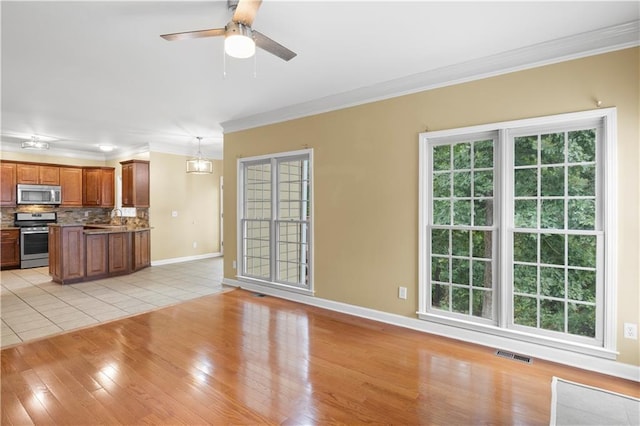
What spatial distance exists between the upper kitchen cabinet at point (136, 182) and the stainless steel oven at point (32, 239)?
201 centimetres

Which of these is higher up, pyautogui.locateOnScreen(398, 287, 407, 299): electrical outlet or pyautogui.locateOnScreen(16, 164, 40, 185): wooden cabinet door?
pyautogui.locateOnScreen(16, 164, 40, 185): wooden cabinet door

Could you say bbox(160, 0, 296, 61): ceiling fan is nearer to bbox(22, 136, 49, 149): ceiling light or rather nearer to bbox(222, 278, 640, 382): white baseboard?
bbox(222, 278, 640, 382): white baseboard

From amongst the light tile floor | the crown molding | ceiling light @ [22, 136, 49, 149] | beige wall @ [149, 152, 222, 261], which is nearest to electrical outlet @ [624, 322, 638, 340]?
the crown molding

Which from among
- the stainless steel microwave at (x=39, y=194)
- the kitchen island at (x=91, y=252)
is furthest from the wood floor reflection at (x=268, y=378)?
the stainless steel microwave at (x=39, y=194)

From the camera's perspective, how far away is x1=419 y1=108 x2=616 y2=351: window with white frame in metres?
2.78

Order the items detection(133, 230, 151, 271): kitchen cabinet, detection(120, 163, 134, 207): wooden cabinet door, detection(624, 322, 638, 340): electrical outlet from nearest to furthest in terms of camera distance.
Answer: detection(624, 322, 638, 340): electrical outlet < detection(133, 230, 151, 271): kitchen cabinet < detection(120, 163, 134, 207): wooden cabinet door

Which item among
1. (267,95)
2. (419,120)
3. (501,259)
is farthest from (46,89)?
(501,259)

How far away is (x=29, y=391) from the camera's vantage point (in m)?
2.41

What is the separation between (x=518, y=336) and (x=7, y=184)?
9.58 meters

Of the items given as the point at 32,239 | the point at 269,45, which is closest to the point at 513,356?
the point at 269,45

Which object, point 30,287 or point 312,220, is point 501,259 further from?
point 30,287

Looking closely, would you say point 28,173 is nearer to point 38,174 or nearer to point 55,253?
point 38,174

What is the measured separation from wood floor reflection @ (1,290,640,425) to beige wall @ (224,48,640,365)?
26.7 inches

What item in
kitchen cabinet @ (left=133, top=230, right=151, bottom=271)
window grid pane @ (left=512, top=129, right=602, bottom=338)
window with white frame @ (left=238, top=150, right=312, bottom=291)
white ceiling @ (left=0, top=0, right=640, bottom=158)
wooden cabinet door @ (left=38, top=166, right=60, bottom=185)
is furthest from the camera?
wooden cabinet door @ (left=38, top=166, right=60, bottom=185)
